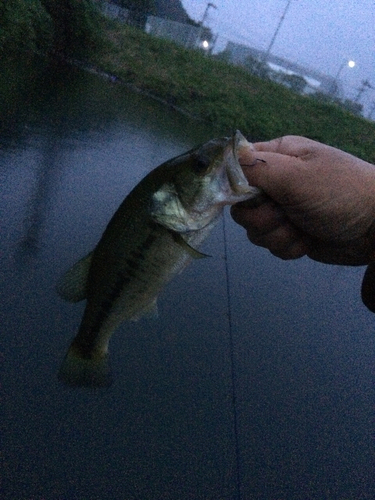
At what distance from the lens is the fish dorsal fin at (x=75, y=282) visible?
1615 mm

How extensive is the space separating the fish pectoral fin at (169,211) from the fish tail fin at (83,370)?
2.12 feet

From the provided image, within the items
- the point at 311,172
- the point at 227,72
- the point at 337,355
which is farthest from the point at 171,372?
the point at 227,72

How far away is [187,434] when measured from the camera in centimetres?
277

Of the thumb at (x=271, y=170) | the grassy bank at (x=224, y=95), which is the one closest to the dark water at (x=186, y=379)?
the thumb at (x=271, y=170)

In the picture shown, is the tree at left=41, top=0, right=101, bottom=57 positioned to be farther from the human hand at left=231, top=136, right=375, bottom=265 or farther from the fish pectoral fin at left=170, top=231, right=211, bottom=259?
the fish pectoral fin at left=170, top=231, right=211, bottom=259

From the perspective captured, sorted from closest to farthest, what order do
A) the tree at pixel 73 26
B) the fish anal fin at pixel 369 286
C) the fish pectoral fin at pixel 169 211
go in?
1. the fish pectoral fin at pixel 169 211
2. the fish anal fin at pixel 369 286
3. the tree at pixel 73 26

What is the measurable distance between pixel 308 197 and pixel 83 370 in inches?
45.3

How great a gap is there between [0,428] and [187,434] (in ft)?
3.64

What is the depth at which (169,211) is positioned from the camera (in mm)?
1438

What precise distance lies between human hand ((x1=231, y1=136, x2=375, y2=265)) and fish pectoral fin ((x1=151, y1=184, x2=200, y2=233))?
0.38 meters

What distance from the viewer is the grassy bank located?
15742 millimetres

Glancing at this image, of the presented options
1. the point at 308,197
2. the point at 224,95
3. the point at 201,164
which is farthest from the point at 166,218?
the point at 224,95

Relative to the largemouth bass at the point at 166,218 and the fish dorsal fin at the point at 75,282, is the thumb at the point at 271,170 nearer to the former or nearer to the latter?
the largemouth bass at the point at 166,218

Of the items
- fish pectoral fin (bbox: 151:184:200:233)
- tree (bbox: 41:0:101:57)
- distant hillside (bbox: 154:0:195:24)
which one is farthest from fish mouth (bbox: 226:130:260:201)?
distant hillside (bbox: 154:0:195:24)
